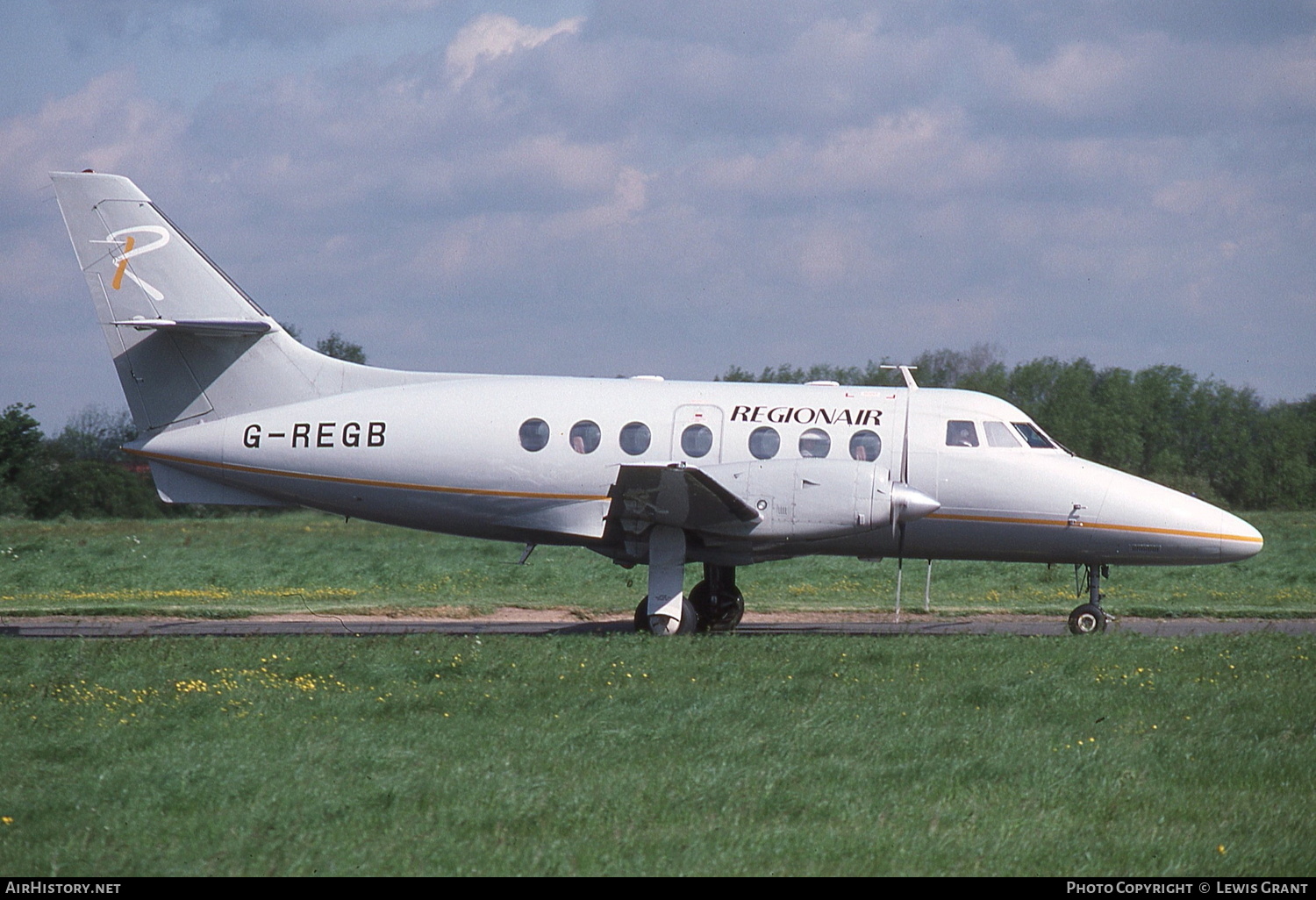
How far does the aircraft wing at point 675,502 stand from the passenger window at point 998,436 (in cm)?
338

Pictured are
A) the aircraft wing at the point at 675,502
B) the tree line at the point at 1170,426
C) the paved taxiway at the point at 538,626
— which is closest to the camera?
the aircraft wing at the point at 675,502

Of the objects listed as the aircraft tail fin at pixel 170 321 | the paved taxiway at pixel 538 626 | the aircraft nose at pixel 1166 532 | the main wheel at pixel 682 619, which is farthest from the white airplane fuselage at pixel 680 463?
the paved taxiway at pixel 538 626

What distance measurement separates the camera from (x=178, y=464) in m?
16.8

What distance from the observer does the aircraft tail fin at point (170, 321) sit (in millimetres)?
16719

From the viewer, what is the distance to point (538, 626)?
18.4 m

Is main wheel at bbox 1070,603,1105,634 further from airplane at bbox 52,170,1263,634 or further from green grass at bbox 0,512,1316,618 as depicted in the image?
green grass at bbox 0,512,1316,618

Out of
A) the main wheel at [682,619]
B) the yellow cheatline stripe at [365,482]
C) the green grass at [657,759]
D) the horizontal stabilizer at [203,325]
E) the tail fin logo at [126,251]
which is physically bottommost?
the green grass at [657,759]

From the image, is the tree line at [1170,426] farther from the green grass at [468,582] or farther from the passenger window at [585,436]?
the passenger window at [585,436]

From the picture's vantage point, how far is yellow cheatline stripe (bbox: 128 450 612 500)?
16094 mm

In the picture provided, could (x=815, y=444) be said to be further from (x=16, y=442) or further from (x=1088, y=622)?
(x=16, y=442)

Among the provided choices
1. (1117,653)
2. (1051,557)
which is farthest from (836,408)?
(1117,653)

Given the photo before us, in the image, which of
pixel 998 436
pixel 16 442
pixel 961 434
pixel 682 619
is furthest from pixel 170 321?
pixel 16 442

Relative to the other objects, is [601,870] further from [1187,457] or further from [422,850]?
[1187,457]

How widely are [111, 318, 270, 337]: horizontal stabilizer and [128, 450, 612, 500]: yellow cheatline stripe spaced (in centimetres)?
171
